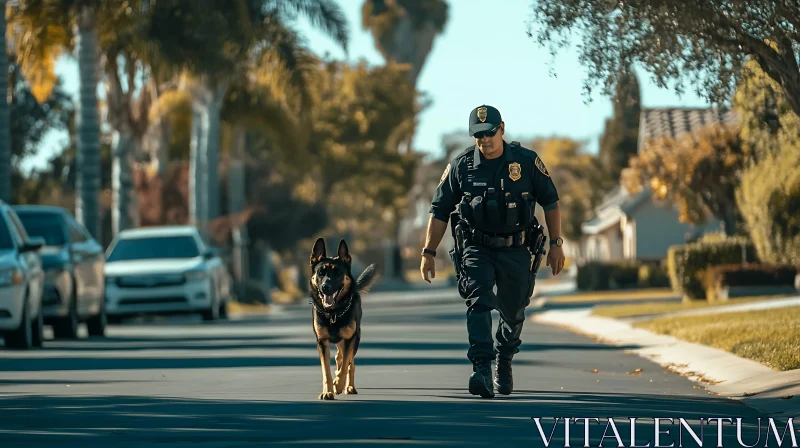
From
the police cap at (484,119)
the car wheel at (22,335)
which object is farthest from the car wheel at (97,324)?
the police cap at (484,119)

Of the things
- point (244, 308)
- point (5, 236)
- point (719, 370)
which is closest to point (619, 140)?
point (244, 308)

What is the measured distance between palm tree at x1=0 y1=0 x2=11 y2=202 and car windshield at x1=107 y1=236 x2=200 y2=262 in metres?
2.10

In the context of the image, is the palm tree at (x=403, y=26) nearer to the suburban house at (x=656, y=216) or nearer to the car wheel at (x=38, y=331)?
the suburban house at (x=656, y=216)

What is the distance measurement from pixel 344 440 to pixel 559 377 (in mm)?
5808

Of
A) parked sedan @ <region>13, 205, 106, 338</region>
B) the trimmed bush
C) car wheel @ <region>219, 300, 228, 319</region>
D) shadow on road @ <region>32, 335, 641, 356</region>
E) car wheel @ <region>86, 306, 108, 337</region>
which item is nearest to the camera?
shadow on road @ <region>32, 335, 641, 356</region>

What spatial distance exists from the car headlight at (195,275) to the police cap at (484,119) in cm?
1619

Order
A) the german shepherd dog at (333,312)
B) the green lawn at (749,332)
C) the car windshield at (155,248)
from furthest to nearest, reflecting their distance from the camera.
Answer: the car windshield at (155,248)
the green lawn at (749,332)
the german shepherd dog at (333,312)

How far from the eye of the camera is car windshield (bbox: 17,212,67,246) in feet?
78.8

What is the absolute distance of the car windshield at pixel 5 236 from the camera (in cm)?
2061

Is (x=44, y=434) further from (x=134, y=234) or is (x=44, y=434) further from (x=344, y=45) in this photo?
(x=344, y=45)

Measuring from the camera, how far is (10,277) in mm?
19953

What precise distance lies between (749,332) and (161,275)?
11.5 metres

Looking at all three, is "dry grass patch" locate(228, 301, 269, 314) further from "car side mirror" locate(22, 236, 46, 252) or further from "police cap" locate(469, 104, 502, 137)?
"police cap" locate(469, 104, 502, 137)

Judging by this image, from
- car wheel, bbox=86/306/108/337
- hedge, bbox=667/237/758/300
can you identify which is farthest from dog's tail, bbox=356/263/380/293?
hedge, bbox=667/237/758/300
